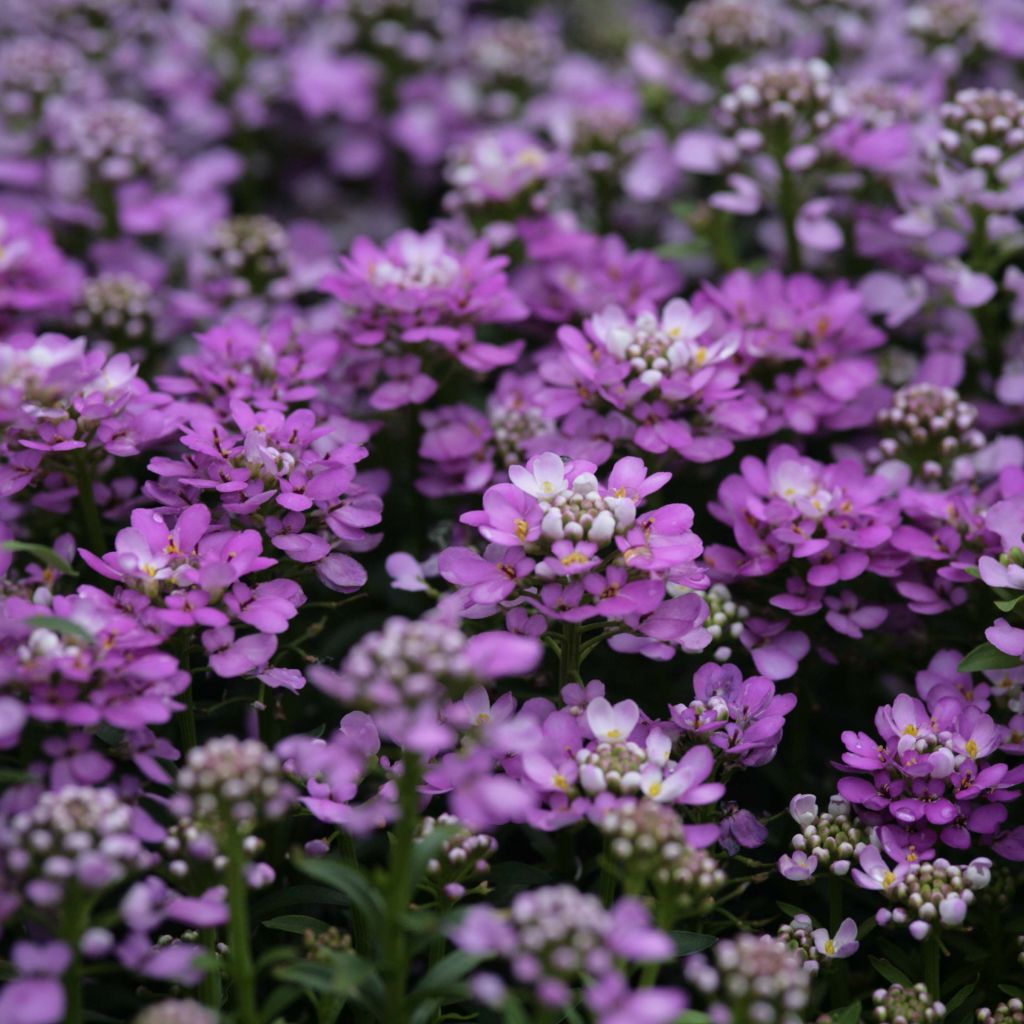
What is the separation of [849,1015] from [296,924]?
1.04m

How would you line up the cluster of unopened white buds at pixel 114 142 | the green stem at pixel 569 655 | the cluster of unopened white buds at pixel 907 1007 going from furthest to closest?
the cluster of unopened white buds at pixel 114 142 < the green stem at pixel 569 655 < the cluster of unopened white buds at pixel 907 1007

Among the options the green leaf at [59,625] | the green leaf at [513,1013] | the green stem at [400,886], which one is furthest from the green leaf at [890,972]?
the green leaf at [59,625]

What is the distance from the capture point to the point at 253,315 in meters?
3.71

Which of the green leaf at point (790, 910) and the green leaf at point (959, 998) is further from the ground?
the green leaf at point (790, 910)

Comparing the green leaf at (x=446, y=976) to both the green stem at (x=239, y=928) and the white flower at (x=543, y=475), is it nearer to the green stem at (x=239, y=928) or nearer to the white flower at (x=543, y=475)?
the green stem at (x=239, y=928)

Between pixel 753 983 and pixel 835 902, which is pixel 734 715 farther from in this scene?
pixel 753 983

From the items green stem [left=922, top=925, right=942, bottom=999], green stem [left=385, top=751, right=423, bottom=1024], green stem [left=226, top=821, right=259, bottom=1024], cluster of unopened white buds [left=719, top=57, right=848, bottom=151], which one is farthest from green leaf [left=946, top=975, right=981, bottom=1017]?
cluster of unopened white buds [left=719, top=57, right=848, bottom=151]

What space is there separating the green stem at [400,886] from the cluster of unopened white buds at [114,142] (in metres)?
2.71

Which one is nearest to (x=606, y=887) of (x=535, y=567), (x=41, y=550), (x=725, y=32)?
(x=535, y=567)

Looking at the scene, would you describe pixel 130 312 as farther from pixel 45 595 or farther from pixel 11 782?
pixel 11 782

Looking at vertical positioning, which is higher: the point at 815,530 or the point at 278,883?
the point at 815,530

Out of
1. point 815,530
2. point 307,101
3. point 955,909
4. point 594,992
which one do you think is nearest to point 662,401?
point 815,530

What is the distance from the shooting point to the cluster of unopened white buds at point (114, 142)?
157 inches

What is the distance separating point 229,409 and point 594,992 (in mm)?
1694
